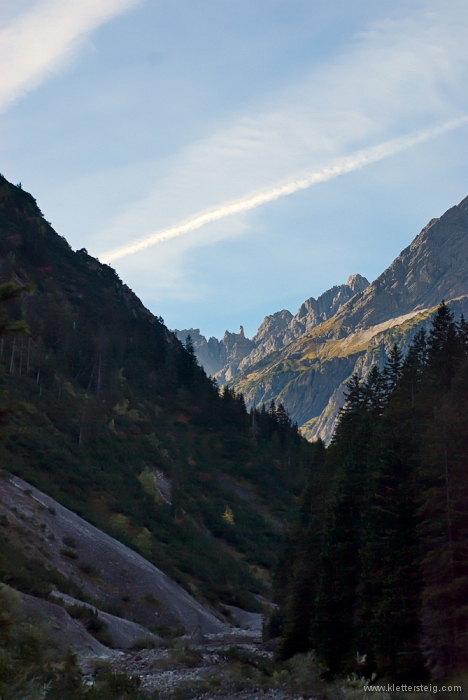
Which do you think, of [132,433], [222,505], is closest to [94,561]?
[132,433]

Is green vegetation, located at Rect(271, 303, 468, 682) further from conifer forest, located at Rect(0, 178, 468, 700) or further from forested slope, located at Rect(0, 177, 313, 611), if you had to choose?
forested slope, located at Rect(0, 177, 313, 611)

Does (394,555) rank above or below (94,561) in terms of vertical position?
above

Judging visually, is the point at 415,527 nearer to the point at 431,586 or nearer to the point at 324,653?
the point at 431,586

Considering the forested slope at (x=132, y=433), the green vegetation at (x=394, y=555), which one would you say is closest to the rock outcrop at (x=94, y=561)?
the forested slope at (x=132, y=433)

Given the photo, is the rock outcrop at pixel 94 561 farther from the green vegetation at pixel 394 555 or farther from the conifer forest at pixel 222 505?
the green vegetation at pixel 394 555

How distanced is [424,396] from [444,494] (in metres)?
10.8

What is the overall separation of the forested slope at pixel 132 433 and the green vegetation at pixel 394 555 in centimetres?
1517

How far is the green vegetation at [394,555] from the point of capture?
23109mm

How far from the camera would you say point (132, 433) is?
67562 millimetres

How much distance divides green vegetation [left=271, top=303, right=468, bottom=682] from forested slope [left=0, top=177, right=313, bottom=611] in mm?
15167

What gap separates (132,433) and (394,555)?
44854 millimetres

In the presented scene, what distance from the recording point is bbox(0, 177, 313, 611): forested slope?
51688mm

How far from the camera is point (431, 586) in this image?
23359 mm

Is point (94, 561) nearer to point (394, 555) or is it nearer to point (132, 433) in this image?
point (394, 555)
